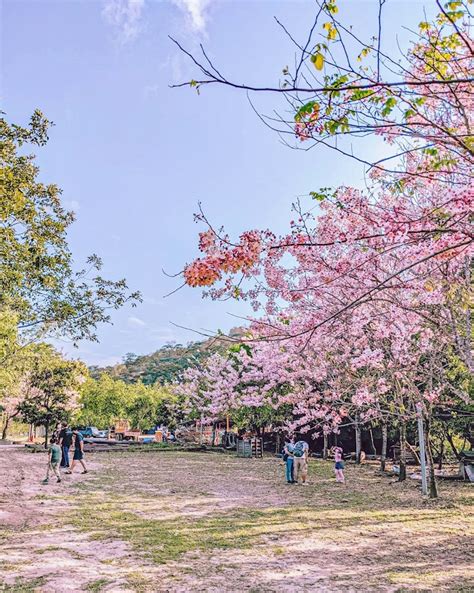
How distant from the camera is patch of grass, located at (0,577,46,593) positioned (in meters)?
4.85

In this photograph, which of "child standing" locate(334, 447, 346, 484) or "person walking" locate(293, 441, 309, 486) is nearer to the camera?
"person walking" locate(293, 441, 309, 486)

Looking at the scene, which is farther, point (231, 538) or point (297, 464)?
point (297, 464)

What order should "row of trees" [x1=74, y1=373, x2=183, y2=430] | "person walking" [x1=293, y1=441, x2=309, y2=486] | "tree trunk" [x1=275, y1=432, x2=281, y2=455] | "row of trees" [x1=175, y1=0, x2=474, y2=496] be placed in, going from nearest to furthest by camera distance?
"row of trees" [x1=175, y1=0, x2=474, y2=496], "person walking" [x1=293, y1=441, x2=309, y2=486], "tree trunk" [x1=275, y1=432, x2=281, y2=455], "row of trees" [x1=74, y1=373, x2=183, y2=430]

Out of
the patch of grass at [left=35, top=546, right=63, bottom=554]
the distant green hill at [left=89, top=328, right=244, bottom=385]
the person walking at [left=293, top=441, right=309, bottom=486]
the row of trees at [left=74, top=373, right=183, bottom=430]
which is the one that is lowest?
the patch of grass at [left=35, top=546, right=63, bottom=554]

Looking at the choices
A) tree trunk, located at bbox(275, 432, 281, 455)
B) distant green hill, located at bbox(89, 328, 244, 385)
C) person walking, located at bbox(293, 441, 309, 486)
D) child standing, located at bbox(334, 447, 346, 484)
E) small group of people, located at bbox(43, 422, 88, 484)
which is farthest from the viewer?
distant green hill, located at bbox(89, 328, 244, 385)

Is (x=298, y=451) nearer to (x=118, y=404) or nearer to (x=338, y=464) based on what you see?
(x=338, y=464)

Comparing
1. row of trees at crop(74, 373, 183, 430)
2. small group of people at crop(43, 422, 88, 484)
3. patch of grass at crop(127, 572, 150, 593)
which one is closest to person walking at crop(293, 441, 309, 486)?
small group of people at crop(43, 422, 88, 484)

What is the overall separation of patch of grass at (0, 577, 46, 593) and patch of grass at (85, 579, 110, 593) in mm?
485

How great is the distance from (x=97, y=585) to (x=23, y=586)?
0.73 metres

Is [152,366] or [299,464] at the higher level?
[152,366]

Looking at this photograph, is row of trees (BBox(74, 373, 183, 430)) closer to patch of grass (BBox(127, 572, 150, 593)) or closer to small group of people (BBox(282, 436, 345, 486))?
small group of people (BBox(282, 436, 345, 486))

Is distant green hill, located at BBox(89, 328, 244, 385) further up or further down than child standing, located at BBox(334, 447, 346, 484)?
further up

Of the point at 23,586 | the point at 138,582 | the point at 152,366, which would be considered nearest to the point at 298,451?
the point at 138,582

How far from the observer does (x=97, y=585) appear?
Answer: 514 centimetres
